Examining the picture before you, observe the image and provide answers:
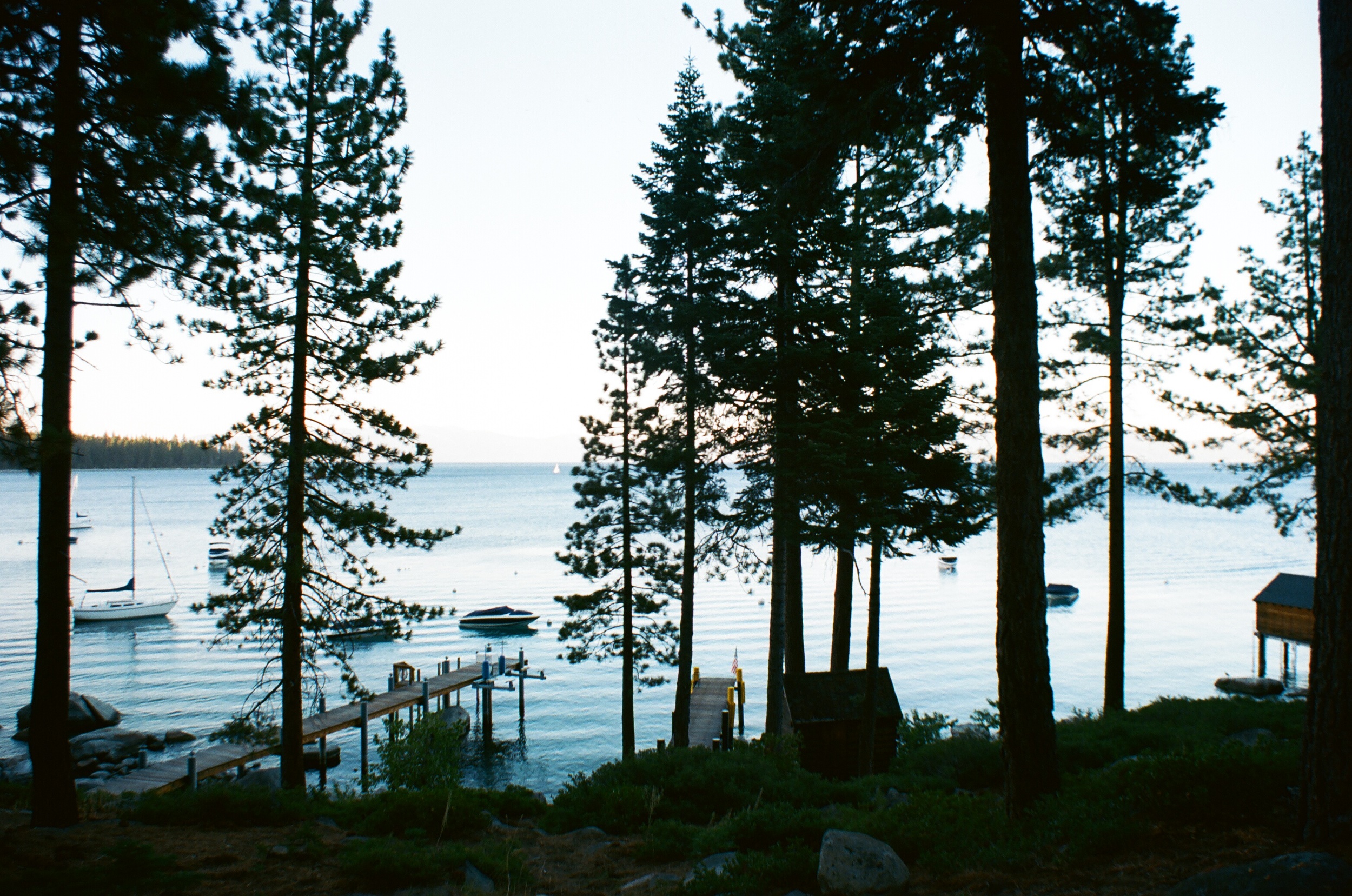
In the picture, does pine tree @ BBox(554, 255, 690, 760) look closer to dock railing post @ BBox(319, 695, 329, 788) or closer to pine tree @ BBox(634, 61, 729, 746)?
pine tree @ BBox(634, 61, 729, 746)

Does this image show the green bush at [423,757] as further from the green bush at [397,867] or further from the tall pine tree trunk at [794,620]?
the green bush at [397,867]

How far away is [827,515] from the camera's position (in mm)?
17359

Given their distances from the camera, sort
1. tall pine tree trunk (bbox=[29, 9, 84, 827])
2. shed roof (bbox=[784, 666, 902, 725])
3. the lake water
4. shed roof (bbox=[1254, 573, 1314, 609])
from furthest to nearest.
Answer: the lake water
shed roof (bbox=[1254, 573, 1314, 609])
shed roof (bbox=[784, 666, 902, 725])
tall pine tree trunk (bbox=[29, 9, 84, 827])

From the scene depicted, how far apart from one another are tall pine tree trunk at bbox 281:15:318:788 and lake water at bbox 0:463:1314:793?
1169cm

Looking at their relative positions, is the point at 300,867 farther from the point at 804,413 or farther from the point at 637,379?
the point at 637,379

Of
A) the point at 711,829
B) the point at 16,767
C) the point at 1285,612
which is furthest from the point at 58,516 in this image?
the point at 1285,612

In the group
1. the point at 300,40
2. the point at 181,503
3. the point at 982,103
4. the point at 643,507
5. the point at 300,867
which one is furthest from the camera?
the point at 181,503

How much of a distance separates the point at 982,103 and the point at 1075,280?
9220 millimetres

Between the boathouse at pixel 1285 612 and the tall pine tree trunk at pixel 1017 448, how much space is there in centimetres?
2856

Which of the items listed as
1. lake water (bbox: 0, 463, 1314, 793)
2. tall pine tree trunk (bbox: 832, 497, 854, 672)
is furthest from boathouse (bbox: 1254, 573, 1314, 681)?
tall pine tree trunk (bbox: 832, 497, 854, 672)

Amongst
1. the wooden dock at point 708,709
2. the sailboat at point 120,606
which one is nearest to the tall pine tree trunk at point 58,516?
the wooden dock at point 708,709

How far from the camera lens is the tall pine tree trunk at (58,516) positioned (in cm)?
687

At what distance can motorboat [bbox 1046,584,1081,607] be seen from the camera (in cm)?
5300

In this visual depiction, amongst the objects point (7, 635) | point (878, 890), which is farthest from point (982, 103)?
point (7, 635)
